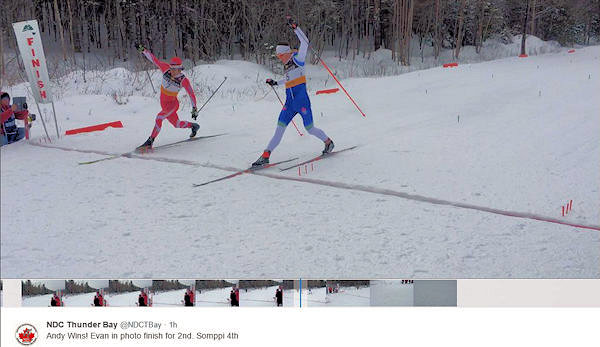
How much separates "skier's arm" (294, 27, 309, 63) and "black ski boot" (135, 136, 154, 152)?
0.81 m

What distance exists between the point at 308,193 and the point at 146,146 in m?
0.80

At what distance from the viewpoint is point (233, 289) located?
212 cm

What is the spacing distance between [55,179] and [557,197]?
2.05m

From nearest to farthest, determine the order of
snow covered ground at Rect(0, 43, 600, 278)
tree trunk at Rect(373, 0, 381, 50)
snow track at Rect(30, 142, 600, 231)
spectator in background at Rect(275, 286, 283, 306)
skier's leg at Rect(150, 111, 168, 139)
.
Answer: snow covered ground at Rect(0, 43, 600, 278), snow track at Rect(30, 142, 600, 231), spectator in background at Rect(275, 286, 283, 306), skier's leg at Rect(150, 111, 168, 139), tree trunk at Rect(373, 0, 381, 50)

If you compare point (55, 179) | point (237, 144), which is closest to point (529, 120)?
point (237, 144)

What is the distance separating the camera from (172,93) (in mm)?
2586

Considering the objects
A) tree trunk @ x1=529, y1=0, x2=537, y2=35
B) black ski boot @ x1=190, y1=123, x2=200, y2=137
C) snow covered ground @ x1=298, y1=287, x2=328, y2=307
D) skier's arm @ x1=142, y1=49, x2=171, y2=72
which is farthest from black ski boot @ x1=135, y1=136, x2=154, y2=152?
tree trunk @ x1=529, y1=0, x2=537, y2=35

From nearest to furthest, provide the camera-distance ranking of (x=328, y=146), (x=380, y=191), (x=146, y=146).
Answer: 1. (x=380, y=191)
2. (x=146, y=146)
3. (x=328, y=146)

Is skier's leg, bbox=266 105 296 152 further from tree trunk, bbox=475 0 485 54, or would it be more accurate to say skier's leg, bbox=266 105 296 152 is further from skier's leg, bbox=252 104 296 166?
tree trunk, bbox=475 0 485 54

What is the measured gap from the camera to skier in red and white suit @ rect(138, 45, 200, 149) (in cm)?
251

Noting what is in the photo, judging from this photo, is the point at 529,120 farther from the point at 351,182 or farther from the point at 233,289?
the point at 233,289
